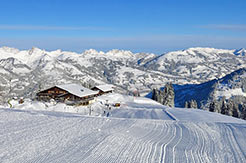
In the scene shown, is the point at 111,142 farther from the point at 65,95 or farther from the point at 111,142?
the point at 65,95

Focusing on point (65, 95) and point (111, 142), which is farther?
point (65, 95)

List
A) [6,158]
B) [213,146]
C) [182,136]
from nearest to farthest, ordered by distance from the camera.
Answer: [6,158]
[213,146]
[182,136]

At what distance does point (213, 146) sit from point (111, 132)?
19.8ft

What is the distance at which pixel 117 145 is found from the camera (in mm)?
12625

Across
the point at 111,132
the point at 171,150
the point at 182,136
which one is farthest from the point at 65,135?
the point at 182,136

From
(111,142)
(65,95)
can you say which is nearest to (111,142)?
(111,142)

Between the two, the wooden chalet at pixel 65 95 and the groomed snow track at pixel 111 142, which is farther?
the wooden chalet at pixel 65 95

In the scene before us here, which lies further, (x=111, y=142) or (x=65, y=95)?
(x=65, y=95)

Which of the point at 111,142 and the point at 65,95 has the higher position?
the point at 65,95

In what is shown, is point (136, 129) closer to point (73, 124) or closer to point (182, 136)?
point (182, 136)

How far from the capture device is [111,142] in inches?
515

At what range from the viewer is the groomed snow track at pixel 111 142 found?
1088 centimetres

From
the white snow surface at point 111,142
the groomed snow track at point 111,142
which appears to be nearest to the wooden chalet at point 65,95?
the white snow surface at point 111,142

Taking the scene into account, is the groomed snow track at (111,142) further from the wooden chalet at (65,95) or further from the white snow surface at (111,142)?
the wooden chalet at (65,95)
